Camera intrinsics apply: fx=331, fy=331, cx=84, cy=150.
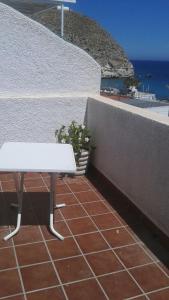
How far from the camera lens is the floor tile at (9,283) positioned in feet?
8.52

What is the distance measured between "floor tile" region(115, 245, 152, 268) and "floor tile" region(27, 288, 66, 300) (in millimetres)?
688

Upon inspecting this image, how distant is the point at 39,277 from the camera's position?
109 inches

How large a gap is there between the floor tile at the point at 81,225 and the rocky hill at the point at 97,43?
163 ft

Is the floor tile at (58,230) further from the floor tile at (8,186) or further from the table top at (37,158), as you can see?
the floor tile at (8,186)

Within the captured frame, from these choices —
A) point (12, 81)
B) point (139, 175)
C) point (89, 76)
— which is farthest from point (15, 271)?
point (89, 76)

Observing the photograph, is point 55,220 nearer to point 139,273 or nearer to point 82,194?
point 82,194

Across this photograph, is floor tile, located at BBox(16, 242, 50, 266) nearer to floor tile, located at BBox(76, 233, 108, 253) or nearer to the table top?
floor tile, located at BBox(76, 233, 108, 253)

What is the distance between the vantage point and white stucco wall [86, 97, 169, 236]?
10.8 feet

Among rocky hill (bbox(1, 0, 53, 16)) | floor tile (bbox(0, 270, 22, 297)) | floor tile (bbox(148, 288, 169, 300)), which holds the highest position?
rocky hill (bbox(1, 0, 53, 16))

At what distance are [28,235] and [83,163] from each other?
6.14ft

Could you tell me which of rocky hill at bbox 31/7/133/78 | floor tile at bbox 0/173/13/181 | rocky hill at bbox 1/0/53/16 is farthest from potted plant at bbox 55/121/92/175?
rocky hill at bbox 31/7/133/78

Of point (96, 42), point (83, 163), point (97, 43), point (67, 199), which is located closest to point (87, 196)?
point (67, 199)

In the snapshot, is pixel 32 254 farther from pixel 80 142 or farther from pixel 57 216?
pixel 80 142

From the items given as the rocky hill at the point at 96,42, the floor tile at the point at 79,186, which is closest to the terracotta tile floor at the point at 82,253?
the floor tile at the point at 79,186
